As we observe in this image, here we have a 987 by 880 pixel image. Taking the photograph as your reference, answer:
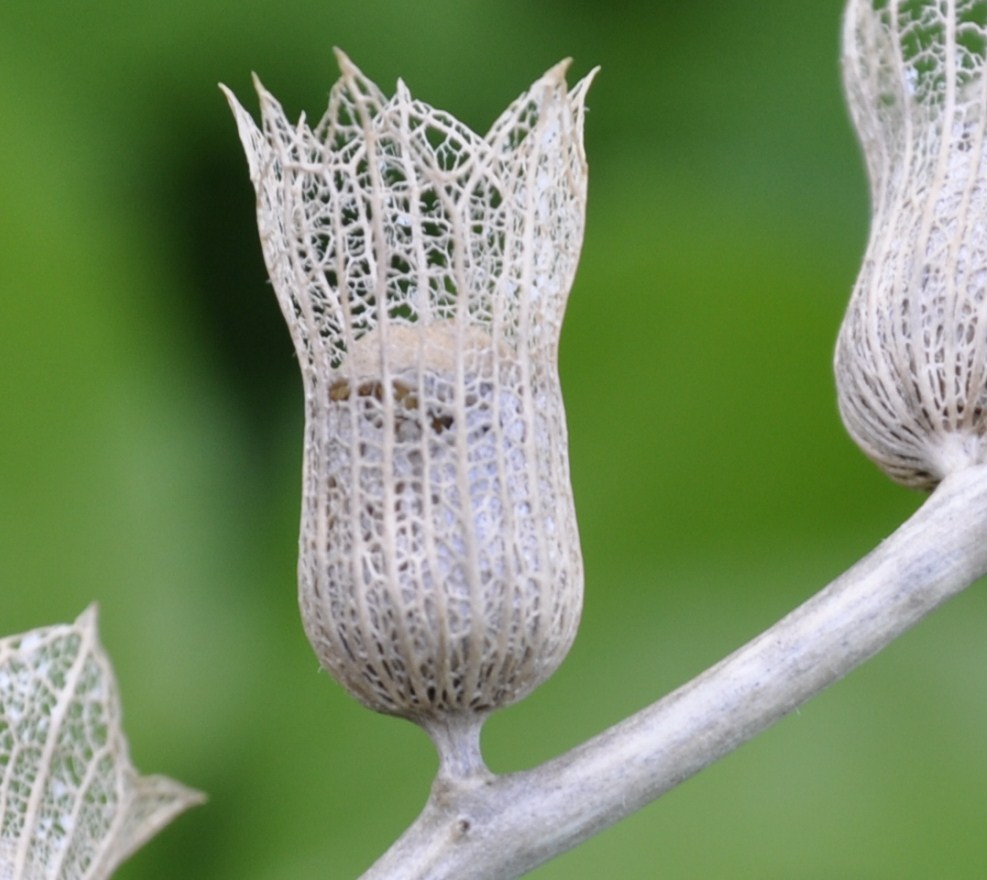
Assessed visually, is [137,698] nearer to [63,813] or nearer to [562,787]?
[63,813]

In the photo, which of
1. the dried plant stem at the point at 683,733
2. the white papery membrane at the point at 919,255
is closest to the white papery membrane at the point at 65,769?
the dried plant stem at the point at 683,733

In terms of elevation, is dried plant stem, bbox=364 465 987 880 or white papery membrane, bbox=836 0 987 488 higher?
white papery membrane, bbox=836 0 987 488

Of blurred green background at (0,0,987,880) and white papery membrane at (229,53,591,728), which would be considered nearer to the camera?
white papery membrane at (229,53,591,728)

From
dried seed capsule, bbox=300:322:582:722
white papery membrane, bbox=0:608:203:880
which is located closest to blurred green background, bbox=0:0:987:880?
white papery membrane, bbox=0:608:203:880

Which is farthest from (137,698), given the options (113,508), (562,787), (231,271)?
(562,787)

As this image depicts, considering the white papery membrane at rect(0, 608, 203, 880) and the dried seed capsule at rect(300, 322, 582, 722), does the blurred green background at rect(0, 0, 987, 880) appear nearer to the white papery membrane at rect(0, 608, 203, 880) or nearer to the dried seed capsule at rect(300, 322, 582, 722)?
the white papery membrane at rect(0, 608, 203, 880)

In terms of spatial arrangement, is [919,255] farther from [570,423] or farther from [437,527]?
[570,423]
